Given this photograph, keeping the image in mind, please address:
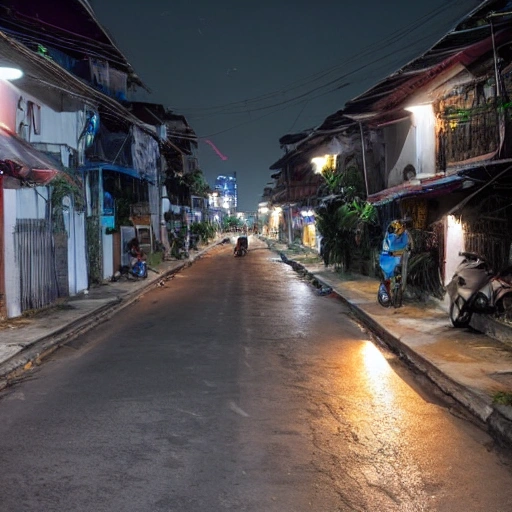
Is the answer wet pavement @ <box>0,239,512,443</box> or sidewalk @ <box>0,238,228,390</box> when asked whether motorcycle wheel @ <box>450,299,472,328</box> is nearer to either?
wet pavement @ <box>0,239,512,443</box>

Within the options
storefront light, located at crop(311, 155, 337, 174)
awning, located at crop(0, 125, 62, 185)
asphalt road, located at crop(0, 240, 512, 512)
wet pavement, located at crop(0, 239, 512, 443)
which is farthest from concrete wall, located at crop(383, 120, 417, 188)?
awning, located at crop(0, 125, 62, 185)

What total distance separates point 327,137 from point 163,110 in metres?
14.6

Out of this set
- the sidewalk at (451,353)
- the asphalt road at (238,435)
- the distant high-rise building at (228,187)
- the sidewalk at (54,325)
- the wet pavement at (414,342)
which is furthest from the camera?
the distant high-rise building at (228,187)

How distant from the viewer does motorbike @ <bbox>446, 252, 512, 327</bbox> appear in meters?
9.10

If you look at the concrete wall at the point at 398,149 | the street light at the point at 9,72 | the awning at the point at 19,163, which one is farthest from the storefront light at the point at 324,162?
the street light at the point at 9,72

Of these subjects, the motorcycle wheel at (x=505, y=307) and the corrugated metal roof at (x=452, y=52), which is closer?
the motorcycle wheel at (x=505, y=307)

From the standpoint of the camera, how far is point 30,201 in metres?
13.3

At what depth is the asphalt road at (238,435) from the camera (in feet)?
13.3

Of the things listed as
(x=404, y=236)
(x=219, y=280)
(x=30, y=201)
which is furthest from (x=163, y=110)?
(x=404, y=236)

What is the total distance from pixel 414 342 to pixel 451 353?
972mm

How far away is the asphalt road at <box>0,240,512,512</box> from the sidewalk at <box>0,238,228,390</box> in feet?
1.37

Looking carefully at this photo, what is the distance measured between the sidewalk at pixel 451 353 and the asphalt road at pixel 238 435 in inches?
11.6

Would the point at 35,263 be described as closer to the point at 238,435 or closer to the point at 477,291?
the point at 238,435

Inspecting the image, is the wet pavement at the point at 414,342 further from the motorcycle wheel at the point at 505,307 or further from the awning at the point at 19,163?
the awning at the point at 19,163
